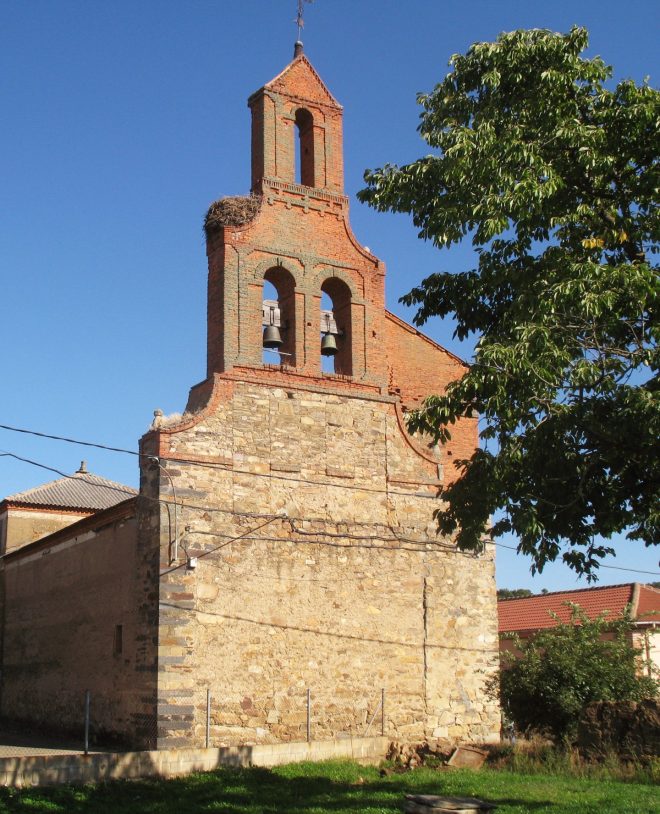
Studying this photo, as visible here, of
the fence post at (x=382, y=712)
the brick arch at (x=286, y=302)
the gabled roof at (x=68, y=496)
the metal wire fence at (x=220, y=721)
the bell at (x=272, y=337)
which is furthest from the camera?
the gabled roof at (x=68, y=496)

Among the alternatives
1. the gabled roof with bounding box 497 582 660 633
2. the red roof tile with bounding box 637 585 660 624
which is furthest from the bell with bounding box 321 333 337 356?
the red roof tile with bounding box 637 585 660 624

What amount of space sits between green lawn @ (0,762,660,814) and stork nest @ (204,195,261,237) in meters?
10.4

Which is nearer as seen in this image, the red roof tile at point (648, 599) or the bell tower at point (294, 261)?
the bell tower at point (294, 261)

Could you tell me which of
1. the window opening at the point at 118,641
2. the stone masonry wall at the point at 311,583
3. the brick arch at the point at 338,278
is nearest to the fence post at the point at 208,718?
the stone masonry wall at the point at 311,583

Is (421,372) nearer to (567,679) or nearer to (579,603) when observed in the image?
(567,679)

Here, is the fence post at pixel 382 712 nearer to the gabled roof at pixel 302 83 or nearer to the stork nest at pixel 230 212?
the stork nest at pixel 230 212

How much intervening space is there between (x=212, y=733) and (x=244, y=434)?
5501 millimetres

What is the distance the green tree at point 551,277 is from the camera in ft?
36.3

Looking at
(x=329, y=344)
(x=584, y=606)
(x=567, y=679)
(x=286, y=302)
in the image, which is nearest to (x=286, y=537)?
(x=329, y=344)

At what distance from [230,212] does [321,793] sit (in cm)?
1121

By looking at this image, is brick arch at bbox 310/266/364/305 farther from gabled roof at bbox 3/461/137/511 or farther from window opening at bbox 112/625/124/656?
gabled roof at bbox 3/461/137/511

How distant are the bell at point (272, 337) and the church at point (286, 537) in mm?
45

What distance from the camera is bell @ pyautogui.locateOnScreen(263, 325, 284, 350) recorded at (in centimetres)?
2019

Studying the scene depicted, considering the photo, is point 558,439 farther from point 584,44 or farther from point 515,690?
point 515,690
